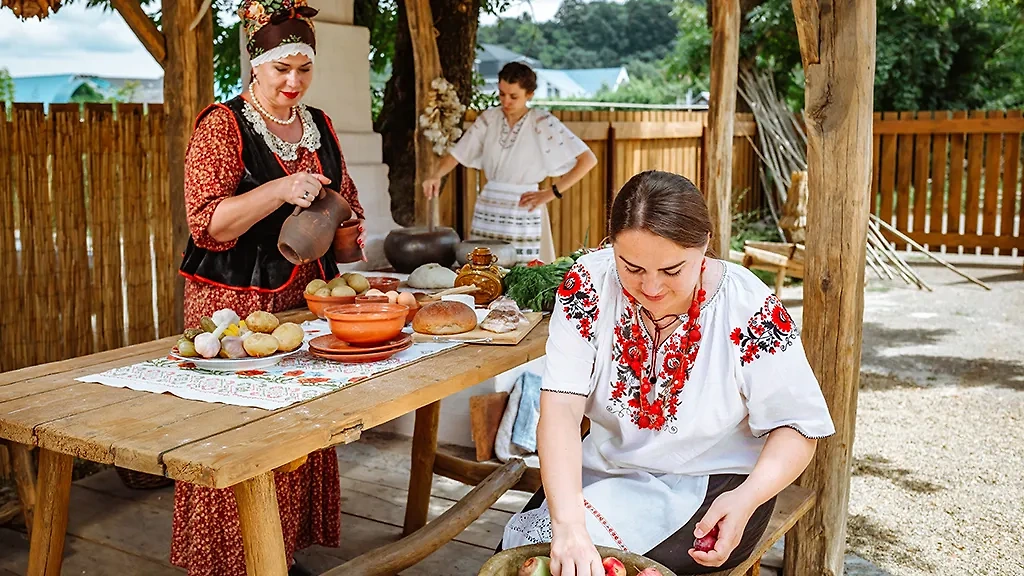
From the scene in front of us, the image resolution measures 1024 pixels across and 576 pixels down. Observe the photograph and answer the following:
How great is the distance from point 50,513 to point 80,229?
2.30m

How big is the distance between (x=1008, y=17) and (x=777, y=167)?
5.66 m

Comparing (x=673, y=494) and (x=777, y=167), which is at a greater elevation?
(x=777, y=167)

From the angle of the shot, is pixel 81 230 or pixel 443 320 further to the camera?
pixel 81 230

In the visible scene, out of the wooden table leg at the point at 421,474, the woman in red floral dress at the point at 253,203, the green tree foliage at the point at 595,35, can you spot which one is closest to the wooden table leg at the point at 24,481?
the woman in red floral dress at the point at 253,203

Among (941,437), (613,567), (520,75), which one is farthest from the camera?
(520,75)

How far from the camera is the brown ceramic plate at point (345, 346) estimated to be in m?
2.42

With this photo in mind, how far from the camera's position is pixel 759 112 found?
1109 cm

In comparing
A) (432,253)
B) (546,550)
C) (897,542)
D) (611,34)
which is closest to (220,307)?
(432,253)

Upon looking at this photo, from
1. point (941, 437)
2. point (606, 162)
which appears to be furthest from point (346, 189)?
point (606, 162)

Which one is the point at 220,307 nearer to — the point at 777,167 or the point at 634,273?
the point at 634,273

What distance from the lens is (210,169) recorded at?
112 inches

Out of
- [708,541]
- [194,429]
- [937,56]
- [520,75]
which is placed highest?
[937,56]

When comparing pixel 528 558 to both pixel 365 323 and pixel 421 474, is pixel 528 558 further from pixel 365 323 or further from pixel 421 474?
pixel 421 474

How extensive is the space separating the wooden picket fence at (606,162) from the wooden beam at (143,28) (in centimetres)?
277
